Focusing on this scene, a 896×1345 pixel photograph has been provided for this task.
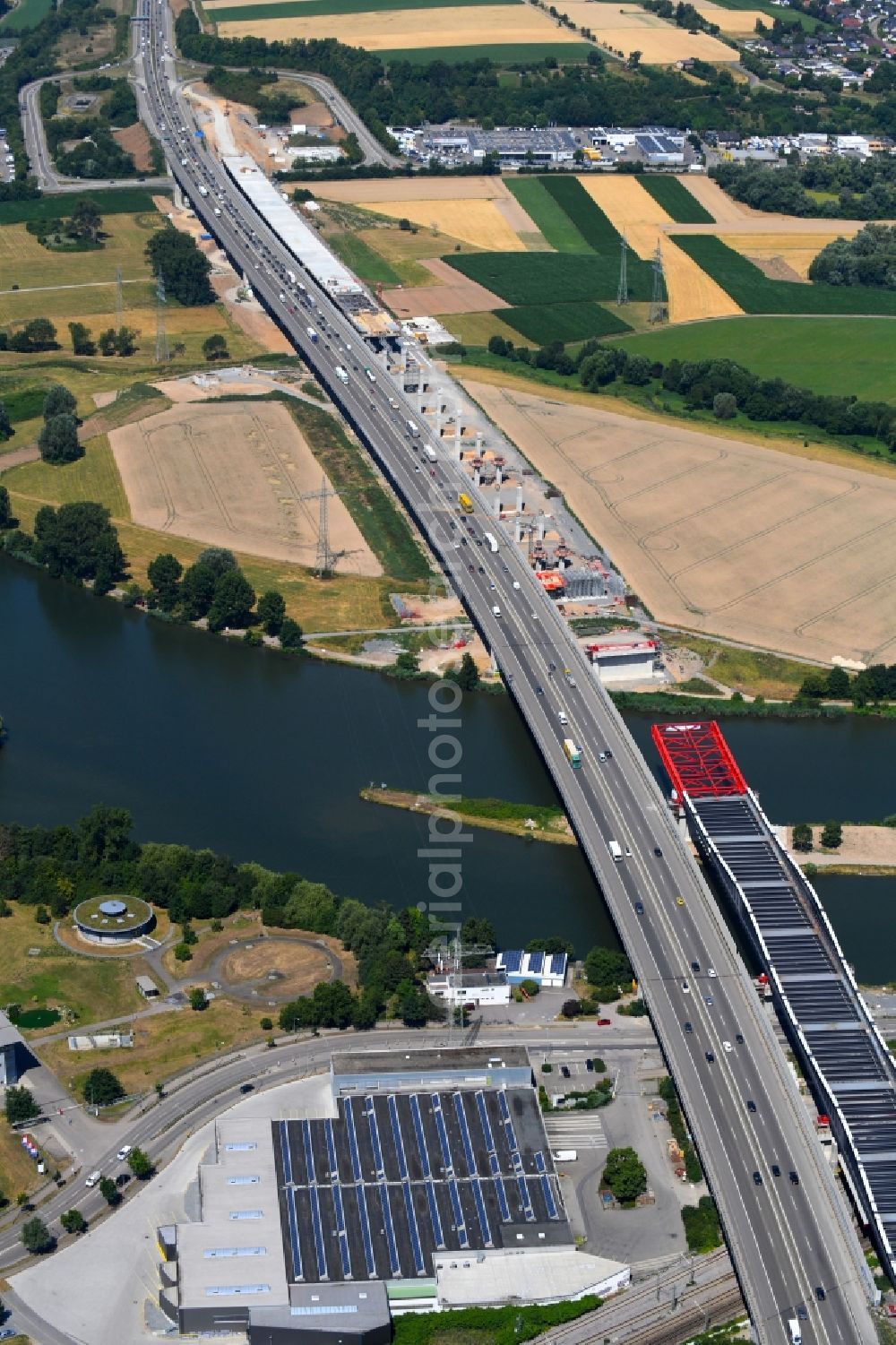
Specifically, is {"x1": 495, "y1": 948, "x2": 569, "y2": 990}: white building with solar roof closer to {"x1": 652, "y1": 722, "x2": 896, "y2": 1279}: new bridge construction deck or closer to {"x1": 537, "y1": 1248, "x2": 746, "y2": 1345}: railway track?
{"x1": 652, "y1": 722, "x2": 896, "y2": 1279}: new bridge construction deck

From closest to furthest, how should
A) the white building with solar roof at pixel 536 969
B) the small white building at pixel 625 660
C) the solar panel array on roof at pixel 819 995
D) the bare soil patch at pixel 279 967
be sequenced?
the solar panel array on roof at pixel 819 995 → the bare soil patch at pixel 279 967 → the white building with solar roof at pixel 536 969 → the small white building at pixel 625 660

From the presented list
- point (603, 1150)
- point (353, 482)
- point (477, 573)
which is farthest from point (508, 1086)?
point (353, 482)

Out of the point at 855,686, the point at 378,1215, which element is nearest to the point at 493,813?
the point at 855,686

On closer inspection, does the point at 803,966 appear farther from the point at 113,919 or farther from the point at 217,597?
the point at 217,597

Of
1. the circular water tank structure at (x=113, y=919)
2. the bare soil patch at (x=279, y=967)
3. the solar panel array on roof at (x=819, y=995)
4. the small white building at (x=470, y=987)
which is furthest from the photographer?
the circular water tank structure at (x=113, y=919)

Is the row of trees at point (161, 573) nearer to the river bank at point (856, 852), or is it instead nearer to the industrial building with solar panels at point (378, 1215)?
the river bank at point (856, 852)

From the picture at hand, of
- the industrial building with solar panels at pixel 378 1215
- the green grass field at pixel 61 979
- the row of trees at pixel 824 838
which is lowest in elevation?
the row of trees at pixel 824 838

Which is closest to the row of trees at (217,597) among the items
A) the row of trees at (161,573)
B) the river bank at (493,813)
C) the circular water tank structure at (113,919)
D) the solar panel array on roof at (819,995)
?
the row of trees at (161,573)
